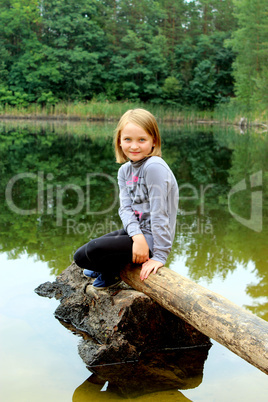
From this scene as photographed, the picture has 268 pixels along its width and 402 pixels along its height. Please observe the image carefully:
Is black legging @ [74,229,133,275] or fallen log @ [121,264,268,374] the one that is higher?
black legging @ [74,229,133,275]

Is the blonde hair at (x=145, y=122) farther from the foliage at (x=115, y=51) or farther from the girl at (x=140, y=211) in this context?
the foliage at (x=115, y=51)

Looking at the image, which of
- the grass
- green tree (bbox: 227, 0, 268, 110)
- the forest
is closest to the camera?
green tree (bbox: 227, 0, 268, 110)

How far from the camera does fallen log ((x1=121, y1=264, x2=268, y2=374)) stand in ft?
5.48

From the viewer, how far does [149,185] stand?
7.70 ft

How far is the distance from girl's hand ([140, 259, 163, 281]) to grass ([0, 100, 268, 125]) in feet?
75.1

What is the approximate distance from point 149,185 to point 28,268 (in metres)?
1.54

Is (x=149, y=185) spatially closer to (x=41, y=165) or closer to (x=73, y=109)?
(x=41, y=165)

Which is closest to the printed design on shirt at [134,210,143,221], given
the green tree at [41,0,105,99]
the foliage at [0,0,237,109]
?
the foliage at [0,0,237,109]

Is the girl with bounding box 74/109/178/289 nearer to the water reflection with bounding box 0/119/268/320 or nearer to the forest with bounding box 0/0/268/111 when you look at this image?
the water reflection with bounding box 0/119/268/320

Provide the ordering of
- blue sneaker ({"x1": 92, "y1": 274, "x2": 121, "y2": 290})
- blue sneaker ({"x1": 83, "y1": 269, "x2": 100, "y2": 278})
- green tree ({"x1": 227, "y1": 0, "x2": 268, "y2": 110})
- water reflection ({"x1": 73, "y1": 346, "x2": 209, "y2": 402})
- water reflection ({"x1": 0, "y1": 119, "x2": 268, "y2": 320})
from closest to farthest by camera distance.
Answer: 1. water reflection ({"x1": 73, "y1": 346, "x2": 209, "y2": 402})
2. blue sneaker ({"x1": 92, "y1": 274, "x2": 121, "y2": 290})
3. blue sneaker ({"x1": 83, "y1": 269, "x2": 100, "y2": 278})
4. water reflection ({"x1": 0, "y1": 119, "x2": 268, "y2": 320})
5. green tree ({"x1": 227, "y1": 0, "x2": 268, "y2": 110})

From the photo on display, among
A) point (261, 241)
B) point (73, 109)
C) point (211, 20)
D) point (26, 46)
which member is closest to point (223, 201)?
point (261, 241)

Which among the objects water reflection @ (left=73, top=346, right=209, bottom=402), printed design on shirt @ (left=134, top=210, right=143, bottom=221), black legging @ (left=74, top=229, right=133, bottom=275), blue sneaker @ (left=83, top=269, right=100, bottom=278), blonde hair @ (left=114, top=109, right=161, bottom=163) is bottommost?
water reflection @ (left=73, top=346, right=209, bottom=402)

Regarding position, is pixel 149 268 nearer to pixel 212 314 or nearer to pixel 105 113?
pixel 212 314

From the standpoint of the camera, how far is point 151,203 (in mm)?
2324
